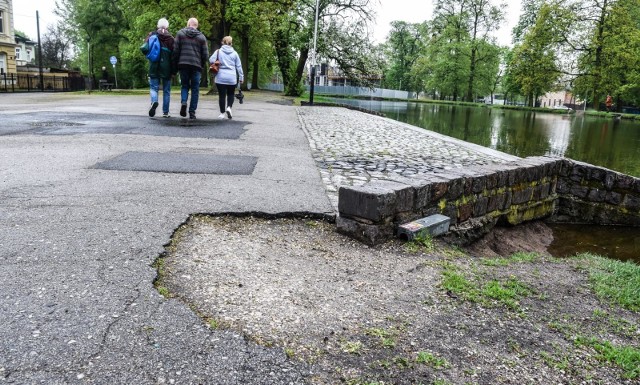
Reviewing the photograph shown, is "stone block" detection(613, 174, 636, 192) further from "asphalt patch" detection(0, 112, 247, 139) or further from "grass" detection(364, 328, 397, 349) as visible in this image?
"grass" detection(364, 328, 397, 349)

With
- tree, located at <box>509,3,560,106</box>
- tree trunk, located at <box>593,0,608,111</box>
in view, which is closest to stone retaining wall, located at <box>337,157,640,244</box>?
tree trunk, located at <box>593,0,608,111</box>

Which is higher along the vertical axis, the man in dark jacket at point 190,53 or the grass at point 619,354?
the man in dark jacket at point 190,53

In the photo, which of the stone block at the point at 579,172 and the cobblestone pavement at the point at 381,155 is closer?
the cobblestone pavement at the point at 381,155

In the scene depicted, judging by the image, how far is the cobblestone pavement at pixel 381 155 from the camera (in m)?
7.13

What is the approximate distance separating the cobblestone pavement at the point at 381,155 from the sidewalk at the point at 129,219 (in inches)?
2.0

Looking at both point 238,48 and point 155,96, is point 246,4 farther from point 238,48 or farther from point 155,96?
point 238,48

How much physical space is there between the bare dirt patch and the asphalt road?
0.72 feet

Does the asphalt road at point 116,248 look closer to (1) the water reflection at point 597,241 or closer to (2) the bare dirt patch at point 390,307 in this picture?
(2) the bare dirt patch at point 390,307

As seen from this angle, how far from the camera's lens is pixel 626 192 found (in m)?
9.23

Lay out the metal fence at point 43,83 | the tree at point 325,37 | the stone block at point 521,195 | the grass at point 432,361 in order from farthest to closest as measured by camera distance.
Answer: the metal fence at point 43,83, the tree at point 325,37, the stone block at point 521,195, the grass at point 432,361

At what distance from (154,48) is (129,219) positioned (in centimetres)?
827

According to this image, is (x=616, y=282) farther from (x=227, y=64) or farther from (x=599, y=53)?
(x=599, y=53)

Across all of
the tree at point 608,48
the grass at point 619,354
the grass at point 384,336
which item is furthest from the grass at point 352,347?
the tree at point 608,48

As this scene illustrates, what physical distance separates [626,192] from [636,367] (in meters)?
7.51
